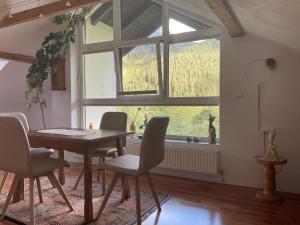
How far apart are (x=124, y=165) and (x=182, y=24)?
7.71ft

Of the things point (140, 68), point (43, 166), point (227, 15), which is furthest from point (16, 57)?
point (227, 15)

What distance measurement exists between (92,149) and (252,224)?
5.25 ft

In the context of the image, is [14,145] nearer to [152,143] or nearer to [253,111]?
[152,143]

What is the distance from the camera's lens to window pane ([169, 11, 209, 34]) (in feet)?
12.5

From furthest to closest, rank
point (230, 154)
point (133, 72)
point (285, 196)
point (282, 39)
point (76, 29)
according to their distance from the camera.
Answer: point (76, 29), point (133, 72), point (230, 154), point (285, 196), point (282, 39)

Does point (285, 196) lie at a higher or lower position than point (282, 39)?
lower

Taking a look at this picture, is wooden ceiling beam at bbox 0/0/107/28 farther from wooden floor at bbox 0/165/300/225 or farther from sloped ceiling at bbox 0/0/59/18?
wooden floor at bbox 0/165/300/225

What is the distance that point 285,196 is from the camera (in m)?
3.15

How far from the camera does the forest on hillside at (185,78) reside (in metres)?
3.79

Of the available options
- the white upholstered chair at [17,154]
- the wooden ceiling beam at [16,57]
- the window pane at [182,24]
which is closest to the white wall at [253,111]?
the window pane at [182,24]

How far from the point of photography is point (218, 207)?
2.86 meters

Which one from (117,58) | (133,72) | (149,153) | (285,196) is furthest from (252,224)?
(117,58)

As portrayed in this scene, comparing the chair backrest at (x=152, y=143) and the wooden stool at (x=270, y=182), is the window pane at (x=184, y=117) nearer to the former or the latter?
the wooden stool at (x=270, y=182)

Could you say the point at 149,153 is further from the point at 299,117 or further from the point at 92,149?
the point at 299,117
